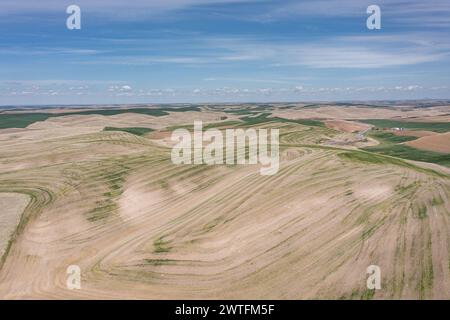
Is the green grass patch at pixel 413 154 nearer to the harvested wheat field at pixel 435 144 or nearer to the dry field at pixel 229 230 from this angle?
the harvested wheat field at pixel 435 144

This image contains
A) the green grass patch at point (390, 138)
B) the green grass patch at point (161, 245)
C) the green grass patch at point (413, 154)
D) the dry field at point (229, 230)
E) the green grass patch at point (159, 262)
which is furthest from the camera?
the green grass patch at point (390, 138)

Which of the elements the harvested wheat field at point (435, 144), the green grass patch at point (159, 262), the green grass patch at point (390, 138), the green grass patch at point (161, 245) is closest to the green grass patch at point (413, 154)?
the harvested wheat field at point (435, 144)

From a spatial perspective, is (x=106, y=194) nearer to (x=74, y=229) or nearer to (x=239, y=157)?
(x=74, y=229)

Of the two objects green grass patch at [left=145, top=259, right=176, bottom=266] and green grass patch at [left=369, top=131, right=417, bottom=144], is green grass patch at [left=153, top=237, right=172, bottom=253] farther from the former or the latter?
green grass patch at [left=369, top=131, right=417, bottom=144]

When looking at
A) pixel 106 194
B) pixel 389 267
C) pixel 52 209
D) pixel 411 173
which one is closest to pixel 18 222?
pixel 52 209

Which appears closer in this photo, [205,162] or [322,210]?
[322,210]

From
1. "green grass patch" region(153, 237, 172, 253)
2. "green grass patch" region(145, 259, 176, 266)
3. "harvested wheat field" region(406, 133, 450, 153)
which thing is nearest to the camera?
"green grass patch" region(145, 259, 176, 266)

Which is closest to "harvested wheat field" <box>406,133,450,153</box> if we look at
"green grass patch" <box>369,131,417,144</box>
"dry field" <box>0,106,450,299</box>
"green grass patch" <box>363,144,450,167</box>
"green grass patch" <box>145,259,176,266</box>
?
"green grass patch" <box>363,144,450,167</box>

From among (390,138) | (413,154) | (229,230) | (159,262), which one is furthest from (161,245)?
(390,138)
